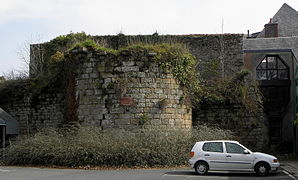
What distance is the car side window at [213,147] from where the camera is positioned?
14133 mm

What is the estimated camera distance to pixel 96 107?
17672mm

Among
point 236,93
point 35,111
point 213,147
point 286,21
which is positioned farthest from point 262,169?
point 286,21

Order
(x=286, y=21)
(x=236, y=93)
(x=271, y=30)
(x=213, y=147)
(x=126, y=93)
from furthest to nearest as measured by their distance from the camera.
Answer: (x=286, y=21), (x=271, y=30), (x=236, y=93), (x=126, y=93), (x=213, y=147)

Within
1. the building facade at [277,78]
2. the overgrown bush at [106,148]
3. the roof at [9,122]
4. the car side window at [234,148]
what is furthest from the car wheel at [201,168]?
the roof at [9,122]

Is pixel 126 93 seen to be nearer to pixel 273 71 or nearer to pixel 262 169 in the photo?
pixel 262 169

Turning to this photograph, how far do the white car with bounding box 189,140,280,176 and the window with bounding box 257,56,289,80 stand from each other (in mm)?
12179

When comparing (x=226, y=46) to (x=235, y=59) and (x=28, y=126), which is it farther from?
(x=28, y=126)

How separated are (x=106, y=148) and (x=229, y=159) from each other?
472cm

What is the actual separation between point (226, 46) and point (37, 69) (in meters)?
11.7

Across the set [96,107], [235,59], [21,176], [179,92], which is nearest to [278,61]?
[235,59]

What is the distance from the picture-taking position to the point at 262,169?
1374 centimetres

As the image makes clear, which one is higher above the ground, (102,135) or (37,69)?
(37,69)

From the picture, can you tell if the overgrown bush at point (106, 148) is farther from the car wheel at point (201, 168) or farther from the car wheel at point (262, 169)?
the car wheel at point (262, 169)

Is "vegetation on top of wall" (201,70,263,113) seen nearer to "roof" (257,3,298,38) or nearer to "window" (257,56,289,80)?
"window" (257,56,289,80)
